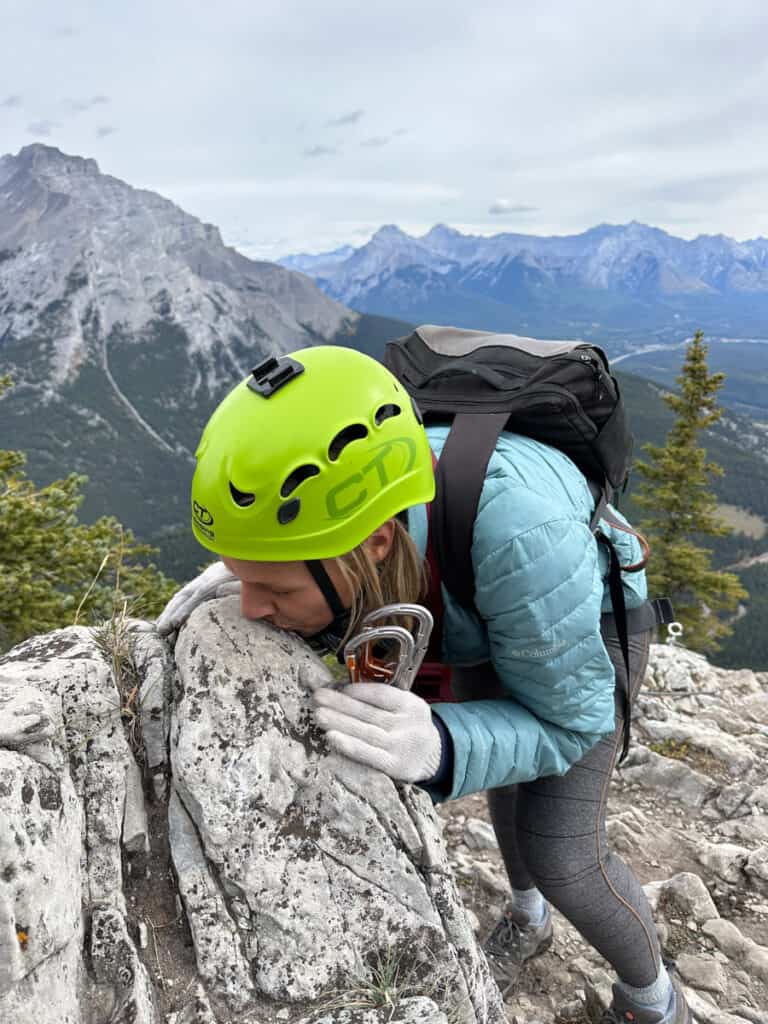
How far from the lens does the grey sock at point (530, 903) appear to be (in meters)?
5.23

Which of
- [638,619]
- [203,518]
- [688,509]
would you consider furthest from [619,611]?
[688,509]

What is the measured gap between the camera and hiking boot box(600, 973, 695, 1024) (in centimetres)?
411

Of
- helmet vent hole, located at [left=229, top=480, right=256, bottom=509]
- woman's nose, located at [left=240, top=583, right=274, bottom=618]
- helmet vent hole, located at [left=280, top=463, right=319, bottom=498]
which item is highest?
helmet vent hole, located at [left=280, top=463, right=319, bottom=498]

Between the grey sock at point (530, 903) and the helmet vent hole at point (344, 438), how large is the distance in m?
4.18

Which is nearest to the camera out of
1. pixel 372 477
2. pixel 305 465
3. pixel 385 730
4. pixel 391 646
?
pixel 305 465

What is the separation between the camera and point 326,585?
309 centimetres

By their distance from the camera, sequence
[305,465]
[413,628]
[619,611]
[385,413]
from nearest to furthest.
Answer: [305,465] → [385,413] → [413,628] → [619,611]

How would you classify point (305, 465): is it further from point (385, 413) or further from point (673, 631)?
point (673, 631)

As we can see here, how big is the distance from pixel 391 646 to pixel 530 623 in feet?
2.71

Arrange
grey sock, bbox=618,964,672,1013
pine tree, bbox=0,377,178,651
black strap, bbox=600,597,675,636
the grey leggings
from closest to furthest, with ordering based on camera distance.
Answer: the grey leggings, black strap, bbox=600,597,675,636, grey sock, bbox=618,964,672,1013, pine tree, bbox=0,377,178,651

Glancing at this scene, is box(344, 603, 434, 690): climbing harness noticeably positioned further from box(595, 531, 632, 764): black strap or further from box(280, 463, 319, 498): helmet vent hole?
box(595, 531, 632, 764): black strap

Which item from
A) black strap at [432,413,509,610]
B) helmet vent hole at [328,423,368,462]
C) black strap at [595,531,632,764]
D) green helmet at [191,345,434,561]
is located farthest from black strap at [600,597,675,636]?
helmet vent hole at [328,423,368,462]

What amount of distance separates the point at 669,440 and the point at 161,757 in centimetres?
2591

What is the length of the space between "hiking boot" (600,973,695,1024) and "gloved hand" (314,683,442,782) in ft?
8.16
